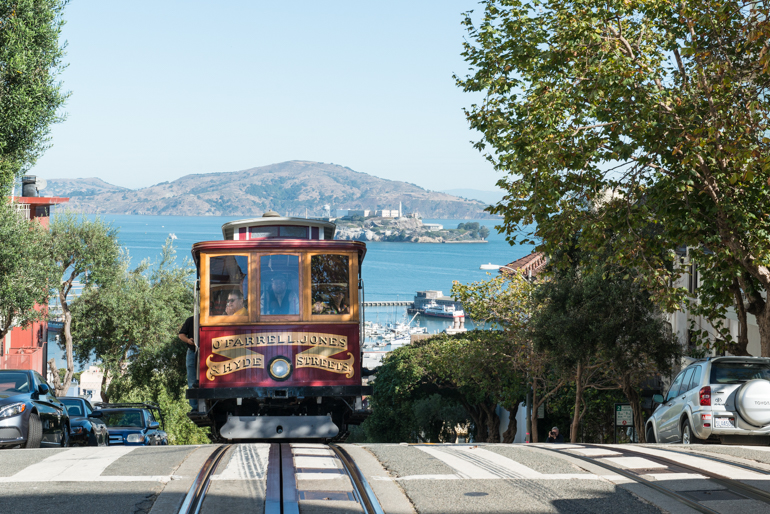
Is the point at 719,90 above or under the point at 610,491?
above

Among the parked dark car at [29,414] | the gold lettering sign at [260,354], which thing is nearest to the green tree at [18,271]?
the parked dark car at [29,414]

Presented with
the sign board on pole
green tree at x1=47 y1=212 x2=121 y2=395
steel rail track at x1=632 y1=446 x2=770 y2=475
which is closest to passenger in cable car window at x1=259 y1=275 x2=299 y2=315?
steel rail track at x1=632 y1=446 x2=770 y2=475

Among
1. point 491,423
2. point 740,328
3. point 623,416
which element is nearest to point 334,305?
point 740,328

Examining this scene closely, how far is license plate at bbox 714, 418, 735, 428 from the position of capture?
1173cm

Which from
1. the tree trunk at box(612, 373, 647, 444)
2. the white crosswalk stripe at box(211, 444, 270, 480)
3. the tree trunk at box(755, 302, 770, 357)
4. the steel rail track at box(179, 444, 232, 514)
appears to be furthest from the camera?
the tree trunk at box(612, 373, 647, 444)

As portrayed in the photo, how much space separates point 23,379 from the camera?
41.3ft

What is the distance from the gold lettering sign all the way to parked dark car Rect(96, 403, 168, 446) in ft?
19.6

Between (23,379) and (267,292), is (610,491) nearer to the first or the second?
(267,292)

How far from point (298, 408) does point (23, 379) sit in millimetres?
4057

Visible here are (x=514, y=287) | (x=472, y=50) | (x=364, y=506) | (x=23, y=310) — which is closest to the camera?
(x=364, y=506)

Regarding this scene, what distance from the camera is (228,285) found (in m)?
12.5

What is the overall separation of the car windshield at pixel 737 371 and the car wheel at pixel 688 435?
2.77 feet

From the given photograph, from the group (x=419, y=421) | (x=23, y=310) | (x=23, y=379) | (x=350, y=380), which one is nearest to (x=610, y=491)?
(x=350, y=380)

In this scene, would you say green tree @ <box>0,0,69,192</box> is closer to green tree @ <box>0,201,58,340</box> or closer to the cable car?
green tree @ <box>0,201,58,340</box>
